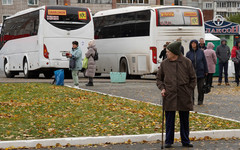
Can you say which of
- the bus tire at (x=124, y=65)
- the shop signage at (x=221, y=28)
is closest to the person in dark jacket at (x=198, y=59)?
the bus tire at (x=124, y=65)

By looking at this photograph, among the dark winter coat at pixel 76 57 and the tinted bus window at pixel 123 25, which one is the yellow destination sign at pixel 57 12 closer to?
the tinted bus window at pixel 123 25

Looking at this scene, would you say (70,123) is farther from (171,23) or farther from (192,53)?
(171,23)

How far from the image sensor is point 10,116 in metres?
12.7

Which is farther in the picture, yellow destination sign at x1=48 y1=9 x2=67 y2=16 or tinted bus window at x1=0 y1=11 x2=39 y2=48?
tinted bus window at x1=0 y1=11 x2=39 y2=48

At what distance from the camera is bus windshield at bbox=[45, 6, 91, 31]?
96.9 feet

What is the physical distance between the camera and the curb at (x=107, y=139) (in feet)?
31.6

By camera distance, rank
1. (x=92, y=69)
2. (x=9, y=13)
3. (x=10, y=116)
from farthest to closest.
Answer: (x=9, y=13) < (x=92, y=69) < (x=10, y=116)

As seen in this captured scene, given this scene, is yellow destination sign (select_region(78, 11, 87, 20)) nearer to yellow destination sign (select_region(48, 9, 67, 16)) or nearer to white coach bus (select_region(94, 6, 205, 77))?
yellow destination sign (select_region(48, 9, 67, 16))

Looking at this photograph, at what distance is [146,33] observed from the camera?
29.5 metres

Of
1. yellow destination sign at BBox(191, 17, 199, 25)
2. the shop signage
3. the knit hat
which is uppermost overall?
yellow destination sign at BBox(191, 17, 199, 25)

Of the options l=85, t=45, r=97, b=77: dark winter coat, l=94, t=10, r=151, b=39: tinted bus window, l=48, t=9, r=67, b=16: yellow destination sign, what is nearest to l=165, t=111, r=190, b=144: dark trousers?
l=85, t=45, r=97, b=77: dark winter coat

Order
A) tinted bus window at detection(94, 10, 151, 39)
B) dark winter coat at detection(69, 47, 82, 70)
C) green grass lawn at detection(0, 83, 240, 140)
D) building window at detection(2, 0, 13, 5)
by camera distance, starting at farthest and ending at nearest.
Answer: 1. building window at detection(2, 0, 13, 5)
2. tinted bus window at detection(94, 10, 151, 39)
3. dark winter coat at detection(69, 47, 82, 70)
4. green grass lawn at detection(0, 83, 240, 140)

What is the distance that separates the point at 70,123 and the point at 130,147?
235cm

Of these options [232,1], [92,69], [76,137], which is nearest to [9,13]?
[92,69]
